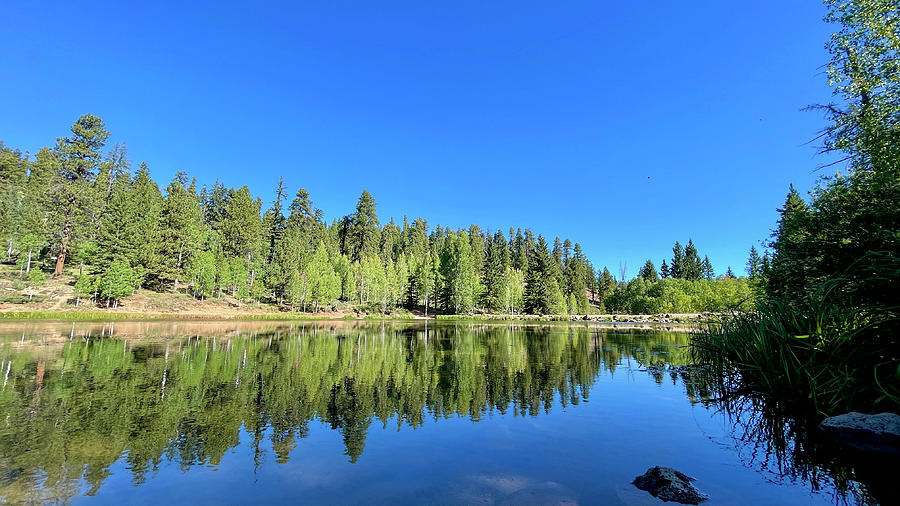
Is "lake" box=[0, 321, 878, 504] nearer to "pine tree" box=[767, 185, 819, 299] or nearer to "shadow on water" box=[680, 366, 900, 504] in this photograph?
"shadow on water" box=[680, 366, 900, 504]

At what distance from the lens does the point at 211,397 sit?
1123cm

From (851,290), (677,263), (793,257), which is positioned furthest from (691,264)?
(851,290)

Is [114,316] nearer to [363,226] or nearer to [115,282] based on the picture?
[115,282]

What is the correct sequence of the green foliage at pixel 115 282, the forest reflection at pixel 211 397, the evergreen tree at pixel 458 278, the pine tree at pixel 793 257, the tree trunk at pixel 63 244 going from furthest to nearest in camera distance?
the evergreen tree at pixel 458 278
the tree trunk at pixel 63 244
the green foliage at pixel 115 282
the pine tree at pixel 793 257
the forest reflection at pixel 211 397

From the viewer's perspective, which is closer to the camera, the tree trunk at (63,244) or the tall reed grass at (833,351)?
the tall reed grass at (833,351)

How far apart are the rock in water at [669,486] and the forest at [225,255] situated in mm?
28321

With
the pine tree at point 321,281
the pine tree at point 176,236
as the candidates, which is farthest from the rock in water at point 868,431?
the pine tree at point 176,236

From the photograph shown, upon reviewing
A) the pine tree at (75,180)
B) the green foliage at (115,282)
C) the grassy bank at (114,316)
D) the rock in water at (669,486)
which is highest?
the pine tree at (75,180)

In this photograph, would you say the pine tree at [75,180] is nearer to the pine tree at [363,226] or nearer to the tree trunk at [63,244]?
the tree trunk at [63,244]

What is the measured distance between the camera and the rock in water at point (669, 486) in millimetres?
5441

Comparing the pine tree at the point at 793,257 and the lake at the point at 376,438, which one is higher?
the pine tree at the point at 793,257

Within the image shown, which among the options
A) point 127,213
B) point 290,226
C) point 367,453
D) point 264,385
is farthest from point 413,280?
point 367,453

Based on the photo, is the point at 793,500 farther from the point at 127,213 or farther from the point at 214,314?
the point at 127,213

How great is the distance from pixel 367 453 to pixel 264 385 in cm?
696
